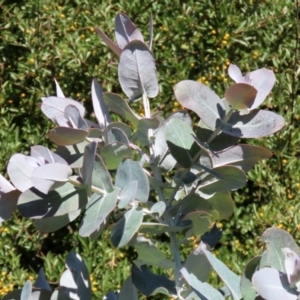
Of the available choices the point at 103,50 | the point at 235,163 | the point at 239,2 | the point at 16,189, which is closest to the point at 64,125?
the point at 16,189

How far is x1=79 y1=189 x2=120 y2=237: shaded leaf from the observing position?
31.2 inches

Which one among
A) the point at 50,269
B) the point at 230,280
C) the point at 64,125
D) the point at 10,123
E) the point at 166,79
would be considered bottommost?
the point at 50,269

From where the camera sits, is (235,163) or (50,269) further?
(50,269)

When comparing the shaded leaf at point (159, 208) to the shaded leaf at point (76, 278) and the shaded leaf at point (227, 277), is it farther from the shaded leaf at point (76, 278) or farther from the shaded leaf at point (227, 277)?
the shaded leaf at point (76, 278)

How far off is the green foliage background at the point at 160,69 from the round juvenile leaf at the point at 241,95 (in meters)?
1.69

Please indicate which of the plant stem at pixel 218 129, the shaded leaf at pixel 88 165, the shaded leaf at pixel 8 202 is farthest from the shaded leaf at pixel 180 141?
the shaded leaf at pixel 8 202

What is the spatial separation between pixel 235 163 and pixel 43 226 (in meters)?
0.30

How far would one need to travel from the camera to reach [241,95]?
2.71ft

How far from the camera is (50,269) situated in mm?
2426

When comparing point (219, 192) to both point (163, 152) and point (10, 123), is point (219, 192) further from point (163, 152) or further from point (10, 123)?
point (10, 123)

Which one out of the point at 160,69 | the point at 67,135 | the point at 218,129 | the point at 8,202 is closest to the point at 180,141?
the point at 218,129

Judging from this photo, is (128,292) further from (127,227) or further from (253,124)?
(253,124)

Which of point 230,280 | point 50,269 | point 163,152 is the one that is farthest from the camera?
point 50,269

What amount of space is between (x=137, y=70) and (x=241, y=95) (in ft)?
0.56
